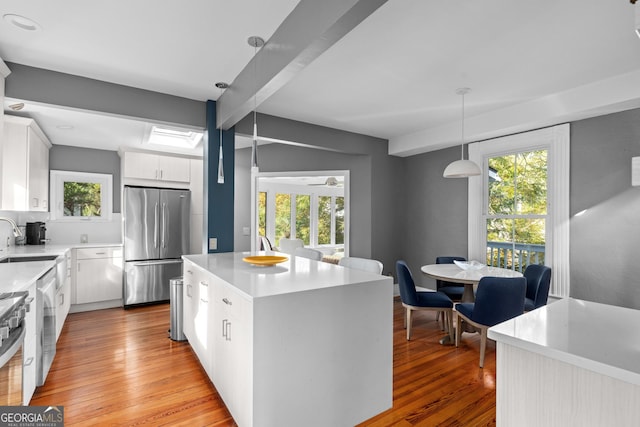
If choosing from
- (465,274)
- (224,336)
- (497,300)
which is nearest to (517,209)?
(465,274)

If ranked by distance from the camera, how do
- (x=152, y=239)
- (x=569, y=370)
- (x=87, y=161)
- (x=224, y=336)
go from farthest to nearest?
1. (x=87, y=161)
2. (x=152, y=239)
3. (x=224, y=336)
4. (x=569, y=370)

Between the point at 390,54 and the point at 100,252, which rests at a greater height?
the point at 390,54

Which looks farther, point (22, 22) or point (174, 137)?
point (174, 137)

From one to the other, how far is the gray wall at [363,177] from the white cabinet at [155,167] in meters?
0.91

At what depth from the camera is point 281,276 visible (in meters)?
2.16

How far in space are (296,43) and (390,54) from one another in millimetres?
924

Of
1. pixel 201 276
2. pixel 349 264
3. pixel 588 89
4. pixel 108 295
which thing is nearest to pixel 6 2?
pixel 201 276

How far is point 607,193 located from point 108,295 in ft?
20.0

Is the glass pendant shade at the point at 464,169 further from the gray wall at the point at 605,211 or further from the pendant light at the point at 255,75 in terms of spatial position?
the pendant light at the point at 255,75

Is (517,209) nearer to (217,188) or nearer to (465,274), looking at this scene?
(465,274)

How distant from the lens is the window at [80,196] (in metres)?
4.75

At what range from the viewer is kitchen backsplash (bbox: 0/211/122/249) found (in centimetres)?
447

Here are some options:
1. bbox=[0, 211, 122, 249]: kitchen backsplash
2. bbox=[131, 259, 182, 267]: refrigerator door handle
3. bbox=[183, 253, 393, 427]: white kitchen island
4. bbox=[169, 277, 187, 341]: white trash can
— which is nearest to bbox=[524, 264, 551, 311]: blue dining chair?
bbox=[183, 253, 393, 427]: white kitchen island

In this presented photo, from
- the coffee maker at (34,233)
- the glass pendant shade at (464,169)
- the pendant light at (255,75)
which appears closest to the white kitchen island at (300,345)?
the pendant light at (255,75)
